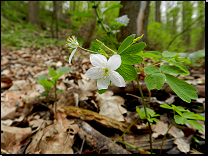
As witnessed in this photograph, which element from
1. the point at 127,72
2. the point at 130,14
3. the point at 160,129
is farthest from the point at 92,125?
the point at 130,14

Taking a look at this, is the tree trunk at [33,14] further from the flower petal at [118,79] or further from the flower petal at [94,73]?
the flower petal at [118,79]

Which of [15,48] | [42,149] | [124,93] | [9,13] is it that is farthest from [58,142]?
[9,13]

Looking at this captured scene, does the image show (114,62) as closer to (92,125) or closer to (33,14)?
(92,125)

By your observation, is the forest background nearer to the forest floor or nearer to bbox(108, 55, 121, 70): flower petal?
bbox(108, 55, 121, 70): flower petal

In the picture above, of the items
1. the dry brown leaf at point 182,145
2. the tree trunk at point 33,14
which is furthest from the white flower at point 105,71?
the tree trunk at point 33,14

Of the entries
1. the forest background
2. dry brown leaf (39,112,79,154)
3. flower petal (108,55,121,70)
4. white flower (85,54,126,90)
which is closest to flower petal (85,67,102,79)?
white flower (85,54,126,90)

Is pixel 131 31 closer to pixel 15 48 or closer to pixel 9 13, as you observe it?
pixel 15 48
